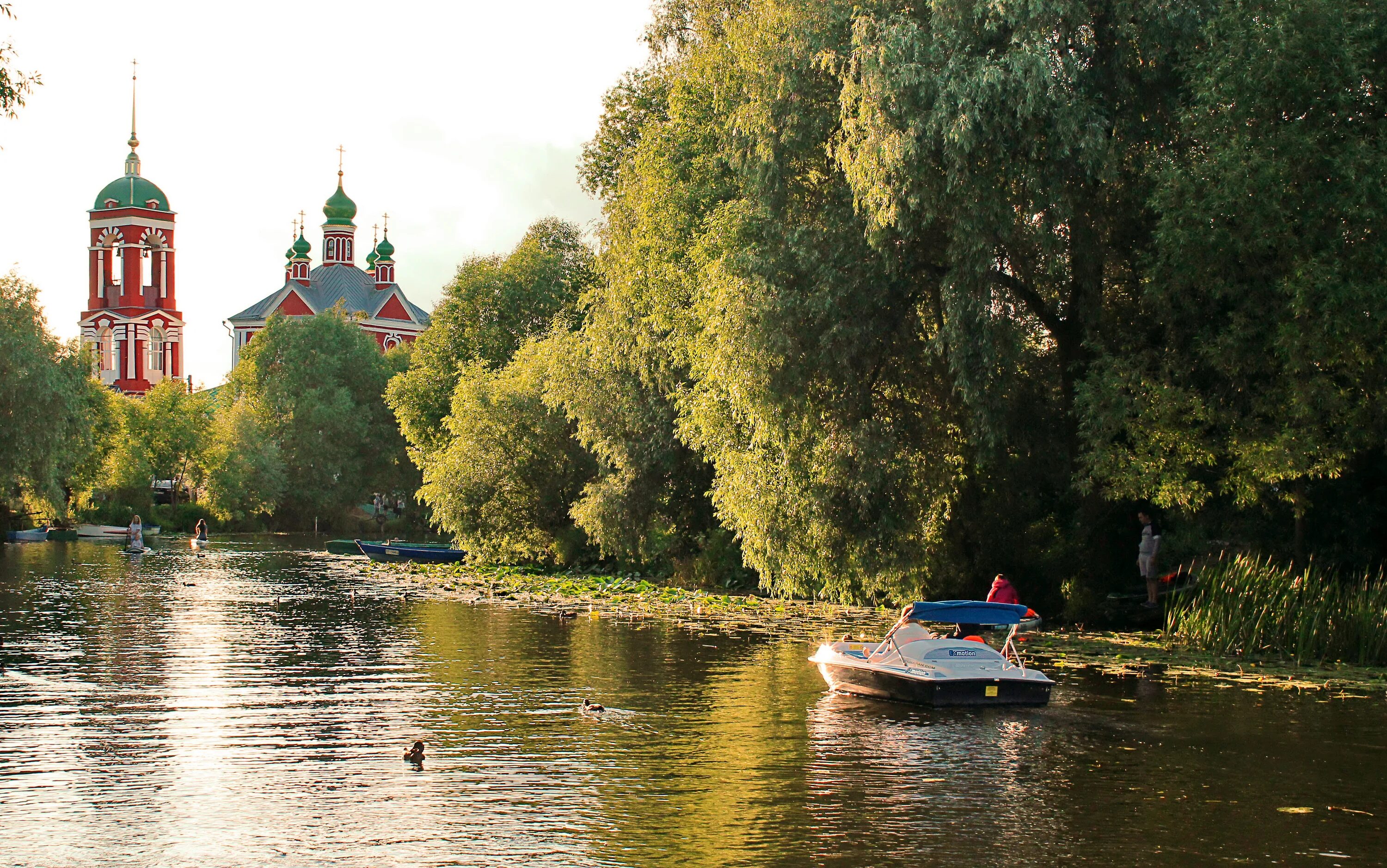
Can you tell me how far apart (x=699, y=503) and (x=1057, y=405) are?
14540mm

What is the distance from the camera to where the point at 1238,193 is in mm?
23859

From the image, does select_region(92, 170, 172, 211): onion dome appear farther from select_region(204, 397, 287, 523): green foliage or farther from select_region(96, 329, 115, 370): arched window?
select_region(204, 397, 287, 523): green foliage

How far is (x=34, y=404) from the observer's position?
58156 millimetres

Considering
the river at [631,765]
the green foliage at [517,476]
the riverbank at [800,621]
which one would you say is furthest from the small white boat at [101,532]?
the river at [631,765]

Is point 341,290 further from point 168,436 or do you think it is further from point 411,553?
point 411,553

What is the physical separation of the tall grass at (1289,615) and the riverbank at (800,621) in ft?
1.35

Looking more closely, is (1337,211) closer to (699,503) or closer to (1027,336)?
(1027,336)

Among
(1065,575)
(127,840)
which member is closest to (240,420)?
(1065,575)

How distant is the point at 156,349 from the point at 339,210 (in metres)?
35.2

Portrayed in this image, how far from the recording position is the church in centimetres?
14050

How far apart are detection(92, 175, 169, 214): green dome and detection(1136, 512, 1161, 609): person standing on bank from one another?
104514 millimetres

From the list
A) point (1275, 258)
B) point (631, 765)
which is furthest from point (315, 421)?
point (631, 765)

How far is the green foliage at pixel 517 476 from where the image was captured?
50031 mm

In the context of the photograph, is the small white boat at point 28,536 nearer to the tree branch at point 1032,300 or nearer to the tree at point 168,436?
the tree at point 168,436
